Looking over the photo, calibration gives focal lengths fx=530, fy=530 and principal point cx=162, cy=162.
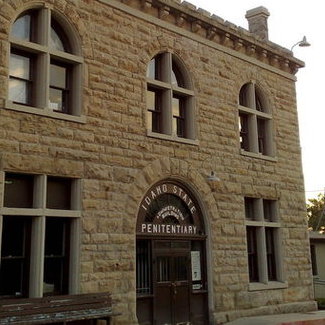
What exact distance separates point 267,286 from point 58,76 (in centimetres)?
918

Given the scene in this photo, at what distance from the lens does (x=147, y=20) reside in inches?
580

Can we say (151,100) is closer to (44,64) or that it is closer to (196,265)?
(44,64)

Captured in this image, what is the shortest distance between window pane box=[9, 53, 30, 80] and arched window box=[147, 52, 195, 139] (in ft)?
11.6

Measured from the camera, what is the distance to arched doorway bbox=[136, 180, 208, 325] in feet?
44.2

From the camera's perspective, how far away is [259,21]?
65.7ft

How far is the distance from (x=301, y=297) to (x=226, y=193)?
5008 mm

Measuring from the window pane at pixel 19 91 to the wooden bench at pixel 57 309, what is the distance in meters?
4.34

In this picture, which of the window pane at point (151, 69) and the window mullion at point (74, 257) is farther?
the window pane at point (151, 69)

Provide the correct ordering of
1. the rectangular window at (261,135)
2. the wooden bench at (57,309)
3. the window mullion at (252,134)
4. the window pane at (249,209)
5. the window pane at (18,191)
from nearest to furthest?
the wooden bench at (57,309) → the window pane at (18,191) → the window pane at (249,209) → the window mullion at (252,134) → the rectangular window at (261,135)

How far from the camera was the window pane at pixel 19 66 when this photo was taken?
465 inches

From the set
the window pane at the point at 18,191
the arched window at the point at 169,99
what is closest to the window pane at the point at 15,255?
the window pane at the point at 18,191

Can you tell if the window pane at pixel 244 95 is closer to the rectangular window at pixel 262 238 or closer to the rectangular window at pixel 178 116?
the rectangular window at pixel 178 116

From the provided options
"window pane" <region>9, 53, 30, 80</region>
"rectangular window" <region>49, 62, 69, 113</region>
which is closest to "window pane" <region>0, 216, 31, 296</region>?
"rectangular window" <region>49, 62, 69, 113</region>

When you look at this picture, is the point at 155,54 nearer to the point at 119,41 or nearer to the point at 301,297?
the point at 119,41
